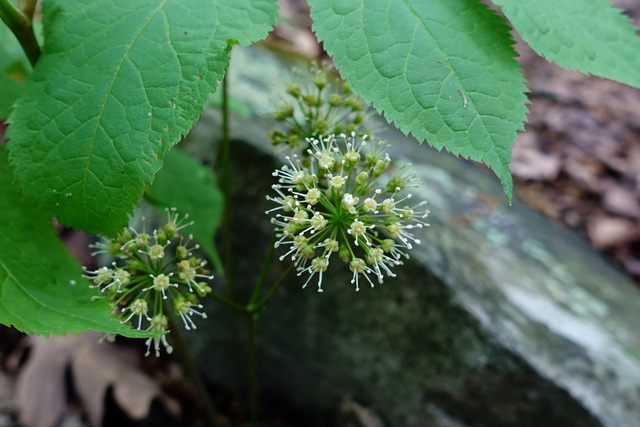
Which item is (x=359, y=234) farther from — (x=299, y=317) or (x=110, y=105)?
(x=299, y=317)

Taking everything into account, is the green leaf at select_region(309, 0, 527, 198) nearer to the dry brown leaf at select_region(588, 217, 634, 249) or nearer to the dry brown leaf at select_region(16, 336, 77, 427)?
the dry brown leaf at select_region(16, 336, 77, 427)

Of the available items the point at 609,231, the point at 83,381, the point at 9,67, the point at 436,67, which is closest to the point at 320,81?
the point at 436,67

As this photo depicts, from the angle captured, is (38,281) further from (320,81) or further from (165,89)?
(320,81)

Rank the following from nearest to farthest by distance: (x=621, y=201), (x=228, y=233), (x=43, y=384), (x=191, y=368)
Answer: (x=191, y=368)
(x=228, y=233)
(x=43, y=384)
(x=621, y=201)

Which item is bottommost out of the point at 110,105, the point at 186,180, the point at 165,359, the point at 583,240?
the point at 165,359

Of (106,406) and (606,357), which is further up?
(606,357)

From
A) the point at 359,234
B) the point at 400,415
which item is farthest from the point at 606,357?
the point at 359,234
